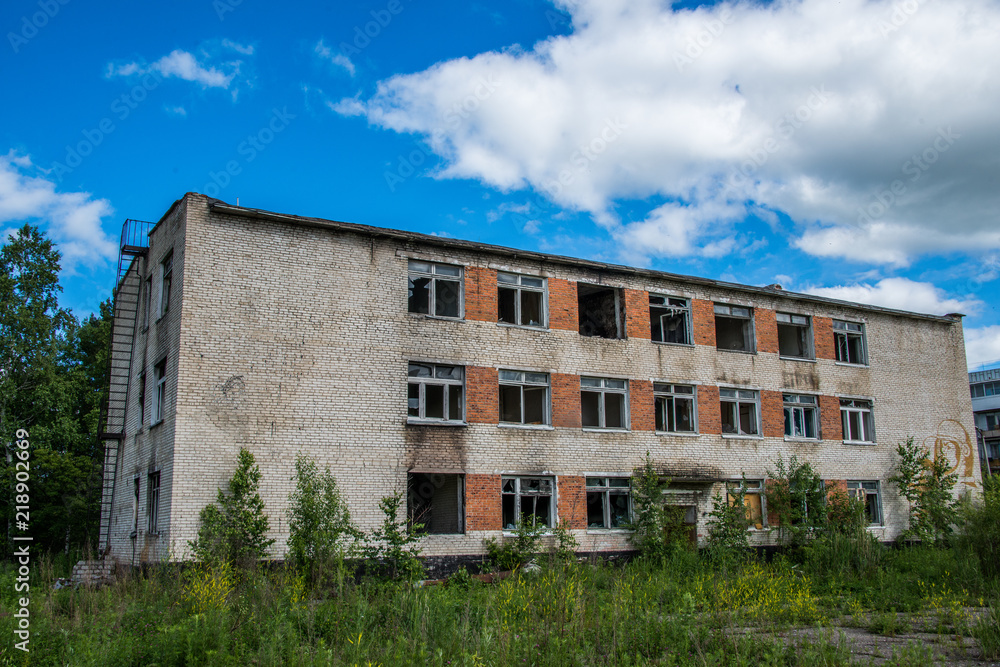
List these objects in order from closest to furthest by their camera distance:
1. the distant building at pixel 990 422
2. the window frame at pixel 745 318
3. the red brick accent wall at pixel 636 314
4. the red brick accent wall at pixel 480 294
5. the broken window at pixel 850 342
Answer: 1. the red brick accent wall at pixel 480 294
2. the red brick accent wall at pixel 636 314
3. the window frame at pixel 745 318
4. the broken window at pixel 850 342
5. the distant building at pixel 990 422

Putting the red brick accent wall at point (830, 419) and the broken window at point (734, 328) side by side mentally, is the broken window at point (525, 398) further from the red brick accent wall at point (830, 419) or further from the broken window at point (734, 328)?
the red brick accent wall at point (830, 419)

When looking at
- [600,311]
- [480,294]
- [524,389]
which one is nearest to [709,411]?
[600,311]

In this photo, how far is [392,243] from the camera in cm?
1848

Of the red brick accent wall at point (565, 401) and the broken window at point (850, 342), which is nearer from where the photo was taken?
the red brick accent wall at point (565, 401)

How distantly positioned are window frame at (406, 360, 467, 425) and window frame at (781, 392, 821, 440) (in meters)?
10.2

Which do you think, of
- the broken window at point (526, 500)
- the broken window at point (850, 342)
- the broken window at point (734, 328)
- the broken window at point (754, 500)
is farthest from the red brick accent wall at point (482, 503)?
the broken window at point (850, 342)

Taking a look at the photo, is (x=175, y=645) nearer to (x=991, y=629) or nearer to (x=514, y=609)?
(x=514, y=609)

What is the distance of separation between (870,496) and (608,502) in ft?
31.9

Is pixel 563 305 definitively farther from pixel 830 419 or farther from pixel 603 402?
pixel 830 419

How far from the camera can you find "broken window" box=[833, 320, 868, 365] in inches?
976

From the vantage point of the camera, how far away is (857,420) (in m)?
24.5

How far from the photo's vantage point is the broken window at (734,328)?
22922mm

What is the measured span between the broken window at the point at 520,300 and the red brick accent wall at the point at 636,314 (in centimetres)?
250

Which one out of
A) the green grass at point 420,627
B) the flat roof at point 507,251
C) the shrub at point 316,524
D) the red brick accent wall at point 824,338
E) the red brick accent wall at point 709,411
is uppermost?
the flat roof at point 507,251
